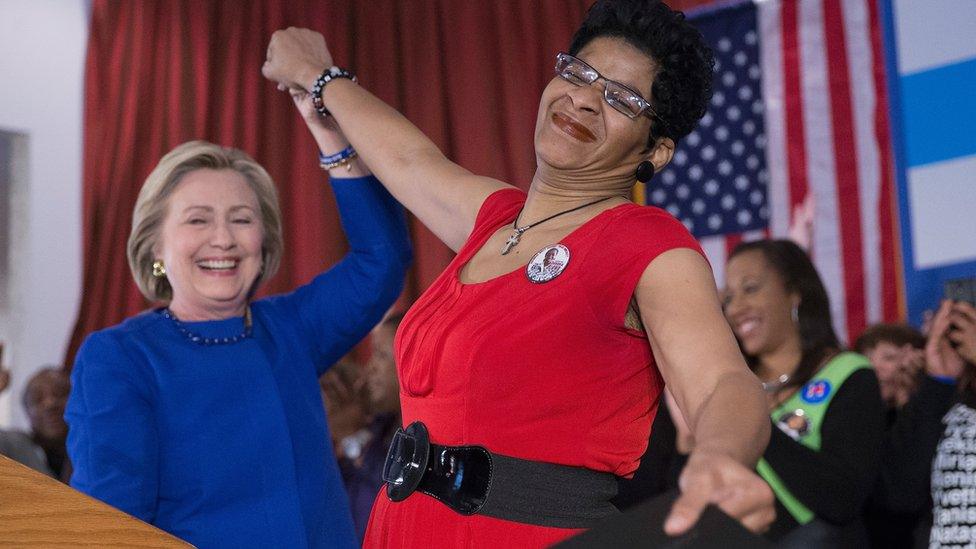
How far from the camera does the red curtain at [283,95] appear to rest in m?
6.13

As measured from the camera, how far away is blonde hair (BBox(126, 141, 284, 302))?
2.49 m

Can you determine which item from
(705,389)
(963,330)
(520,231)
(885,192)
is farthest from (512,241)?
(885,192)

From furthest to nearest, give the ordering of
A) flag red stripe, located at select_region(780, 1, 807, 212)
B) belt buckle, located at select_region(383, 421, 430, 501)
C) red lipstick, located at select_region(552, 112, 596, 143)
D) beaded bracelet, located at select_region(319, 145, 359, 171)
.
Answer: flag red stripe, located at select_region(780, 1, 807, 212)
beaded bracelet, located at select_region(319, 145, 359, 171)
red lipstick, located at select_region(552, 112, 596, 143)
belt buckle, located at select_region(383, 421, 430, 501)

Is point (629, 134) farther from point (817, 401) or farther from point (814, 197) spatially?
point (814, 197)

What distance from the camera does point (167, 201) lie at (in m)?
2.48

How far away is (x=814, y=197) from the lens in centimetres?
517

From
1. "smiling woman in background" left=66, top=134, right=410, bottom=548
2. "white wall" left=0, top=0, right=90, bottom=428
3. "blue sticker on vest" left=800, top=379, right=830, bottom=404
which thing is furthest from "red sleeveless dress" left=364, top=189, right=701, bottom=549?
"white wall" left=0, top=0, right=90, bottom=428

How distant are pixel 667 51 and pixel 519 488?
690 millimetres

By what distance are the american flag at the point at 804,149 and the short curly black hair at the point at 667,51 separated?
11.2 ft

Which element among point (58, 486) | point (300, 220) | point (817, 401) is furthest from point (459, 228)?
point (300, 220)

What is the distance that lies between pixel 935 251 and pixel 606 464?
11.8ft

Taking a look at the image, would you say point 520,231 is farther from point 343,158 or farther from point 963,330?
point 963,330

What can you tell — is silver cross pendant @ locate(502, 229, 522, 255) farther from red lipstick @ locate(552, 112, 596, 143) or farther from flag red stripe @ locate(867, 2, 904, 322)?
flag red stripe @ locate(867, 2, 904, 322)

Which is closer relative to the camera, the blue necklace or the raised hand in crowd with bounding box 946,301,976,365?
the blue necklace
